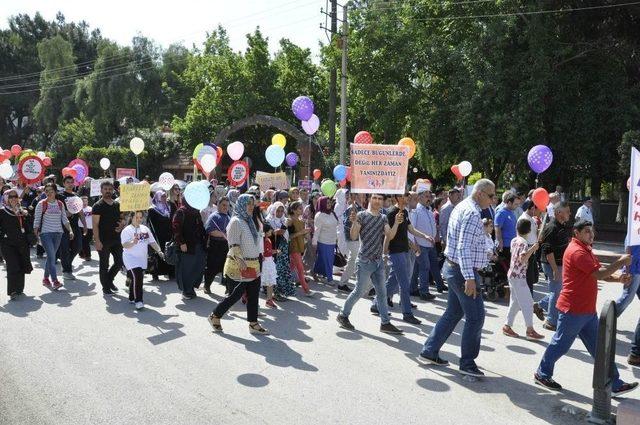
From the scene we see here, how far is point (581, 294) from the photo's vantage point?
465 centimetres

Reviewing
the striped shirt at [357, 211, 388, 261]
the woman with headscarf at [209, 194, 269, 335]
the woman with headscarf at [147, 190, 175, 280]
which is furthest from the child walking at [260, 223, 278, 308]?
the woman with headscarf at [147, 190, 175, 280]

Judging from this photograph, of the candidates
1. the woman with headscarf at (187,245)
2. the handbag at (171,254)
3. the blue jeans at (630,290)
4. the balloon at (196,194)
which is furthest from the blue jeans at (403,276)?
the handbag at (171,254)

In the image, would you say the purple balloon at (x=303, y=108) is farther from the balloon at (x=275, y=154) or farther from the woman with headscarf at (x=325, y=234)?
the woman with headscarf at (x=325, y=234)

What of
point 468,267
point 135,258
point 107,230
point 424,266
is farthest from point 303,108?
point 468,267

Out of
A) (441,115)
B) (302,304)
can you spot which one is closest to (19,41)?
(441,115)

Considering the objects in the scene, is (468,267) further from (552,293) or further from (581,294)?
(552,293)

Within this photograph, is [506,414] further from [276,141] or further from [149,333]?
[276,141]

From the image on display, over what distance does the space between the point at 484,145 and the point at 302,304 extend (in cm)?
1445

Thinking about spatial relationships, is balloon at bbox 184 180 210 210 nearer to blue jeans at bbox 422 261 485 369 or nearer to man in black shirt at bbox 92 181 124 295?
man in black shirt at bbox 92 181 124 295

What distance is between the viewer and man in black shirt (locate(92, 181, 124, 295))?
27.2 ft

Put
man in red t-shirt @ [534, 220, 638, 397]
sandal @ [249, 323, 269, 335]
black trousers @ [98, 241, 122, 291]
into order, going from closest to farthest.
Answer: man in red t-shirt @ [534, 220, 638, 397], sandal @ [249, 323, 269, 335], black trousers @ [98, 241, 122, 291]

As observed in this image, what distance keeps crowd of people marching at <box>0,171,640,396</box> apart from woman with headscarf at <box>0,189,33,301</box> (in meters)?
0.02

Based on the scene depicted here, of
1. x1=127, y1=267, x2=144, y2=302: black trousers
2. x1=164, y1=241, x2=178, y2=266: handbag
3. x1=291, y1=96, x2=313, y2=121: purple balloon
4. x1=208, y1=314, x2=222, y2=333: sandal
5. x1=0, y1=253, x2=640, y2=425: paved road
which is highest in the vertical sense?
x1=291, y1=96, x2=313, y2=121: purple balloon

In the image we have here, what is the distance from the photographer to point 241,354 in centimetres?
571
